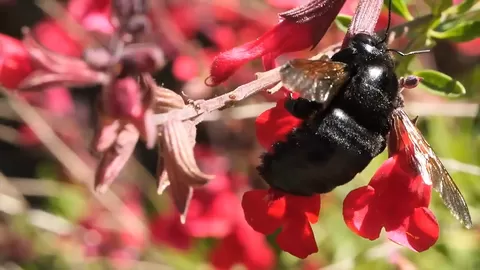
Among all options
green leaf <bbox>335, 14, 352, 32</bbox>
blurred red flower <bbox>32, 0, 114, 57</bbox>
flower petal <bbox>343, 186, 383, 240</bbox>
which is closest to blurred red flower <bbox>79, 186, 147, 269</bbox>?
blurred red flower <bbox>32, 0, 114, 57</bbox>

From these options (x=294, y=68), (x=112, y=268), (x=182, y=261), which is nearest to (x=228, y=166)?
(x=182, y=261)

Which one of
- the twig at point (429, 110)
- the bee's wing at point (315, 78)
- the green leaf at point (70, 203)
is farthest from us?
the green leaf at point (70, 203)

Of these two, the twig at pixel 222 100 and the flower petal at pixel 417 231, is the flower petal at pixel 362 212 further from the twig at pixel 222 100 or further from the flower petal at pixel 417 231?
the twig at pixel 222 100

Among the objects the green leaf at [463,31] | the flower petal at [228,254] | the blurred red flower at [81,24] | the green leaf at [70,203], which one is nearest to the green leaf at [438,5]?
the green leaf at [463,31]

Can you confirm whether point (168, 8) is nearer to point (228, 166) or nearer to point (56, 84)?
point (228, 166)

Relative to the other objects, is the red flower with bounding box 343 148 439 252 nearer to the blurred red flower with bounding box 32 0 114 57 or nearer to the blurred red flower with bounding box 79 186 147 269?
the blurred red flower with bounding box 32 0 114 57

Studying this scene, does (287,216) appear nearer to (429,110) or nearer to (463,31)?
(463,31)

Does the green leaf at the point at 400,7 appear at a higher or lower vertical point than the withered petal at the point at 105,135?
lower
